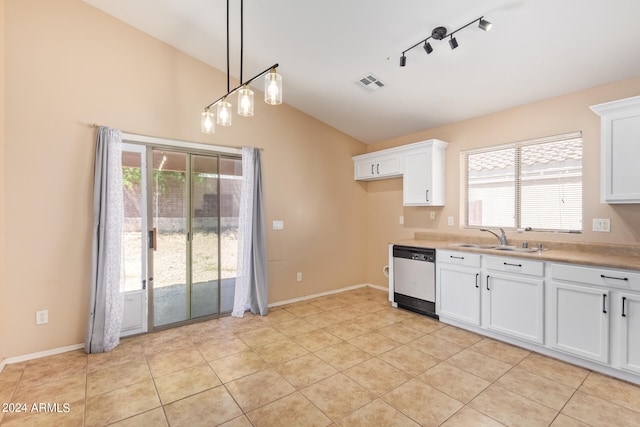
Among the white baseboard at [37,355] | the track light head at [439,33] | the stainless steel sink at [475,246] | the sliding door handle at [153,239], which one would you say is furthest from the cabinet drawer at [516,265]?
the white baseboard at [37,355]

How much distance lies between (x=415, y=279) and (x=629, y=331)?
6.38ft

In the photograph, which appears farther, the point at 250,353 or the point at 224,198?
the point at 224,198

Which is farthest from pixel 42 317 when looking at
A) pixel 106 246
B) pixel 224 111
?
pixel 224 111

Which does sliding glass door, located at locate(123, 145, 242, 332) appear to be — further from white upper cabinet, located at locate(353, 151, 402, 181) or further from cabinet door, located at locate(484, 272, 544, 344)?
cabinet door, located at locate(484, 272, 544, 344)

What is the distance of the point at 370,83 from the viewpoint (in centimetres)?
349

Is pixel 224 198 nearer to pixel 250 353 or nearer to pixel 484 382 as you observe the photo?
pixel 250 353

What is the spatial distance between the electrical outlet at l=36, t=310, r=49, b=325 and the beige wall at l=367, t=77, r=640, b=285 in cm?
424

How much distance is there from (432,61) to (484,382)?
289 centimetres

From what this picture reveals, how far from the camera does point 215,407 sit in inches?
81.4

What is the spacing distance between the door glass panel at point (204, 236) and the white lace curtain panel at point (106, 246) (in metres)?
0.78

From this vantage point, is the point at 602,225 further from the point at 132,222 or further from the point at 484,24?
the point at 132,222

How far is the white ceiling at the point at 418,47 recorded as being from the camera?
2.31 meters

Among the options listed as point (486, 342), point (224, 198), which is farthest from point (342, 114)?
point (486, 342)

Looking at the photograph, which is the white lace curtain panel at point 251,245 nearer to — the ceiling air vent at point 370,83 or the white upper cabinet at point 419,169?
the ceiling air vent at point 370,83
